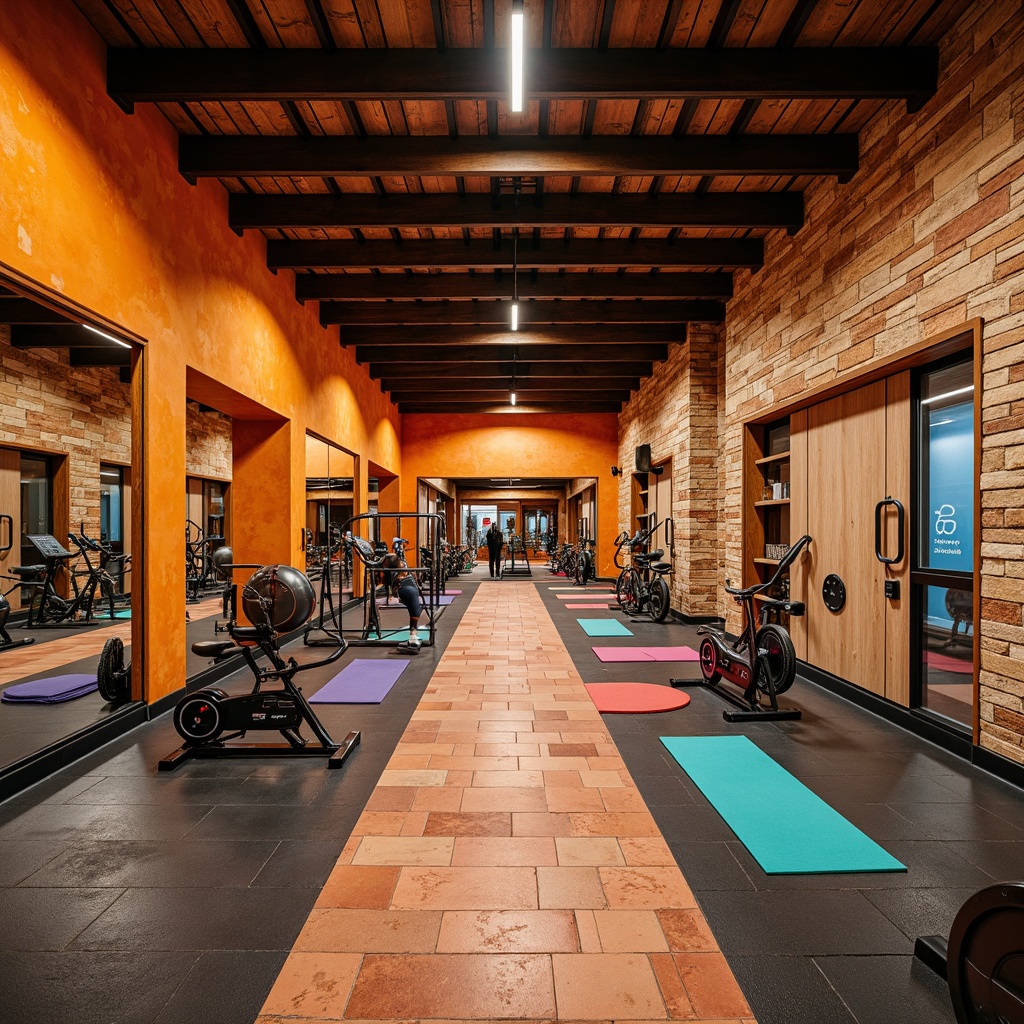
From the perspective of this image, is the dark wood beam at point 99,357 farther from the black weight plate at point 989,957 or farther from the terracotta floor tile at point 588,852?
the black weight plate at point 989,957

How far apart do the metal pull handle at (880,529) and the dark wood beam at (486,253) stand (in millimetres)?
2995

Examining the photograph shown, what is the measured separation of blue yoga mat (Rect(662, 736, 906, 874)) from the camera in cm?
225

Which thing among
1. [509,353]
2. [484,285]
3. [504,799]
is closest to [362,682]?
[504,799]

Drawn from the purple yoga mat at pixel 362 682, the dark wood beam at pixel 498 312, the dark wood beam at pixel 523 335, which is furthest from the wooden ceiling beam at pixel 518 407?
the purple yoga mat at pixel 362 682

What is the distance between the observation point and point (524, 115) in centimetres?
413

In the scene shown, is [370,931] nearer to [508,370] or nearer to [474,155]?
[474,155]

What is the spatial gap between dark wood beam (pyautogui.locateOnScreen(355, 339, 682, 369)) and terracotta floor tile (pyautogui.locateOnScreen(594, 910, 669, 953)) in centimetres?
827

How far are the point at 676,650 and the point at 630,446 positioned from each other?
6.32 m

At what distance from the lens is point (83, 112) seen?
10.6ft

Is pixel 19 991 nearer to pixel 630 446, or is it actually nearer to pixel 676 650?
pixel 676 650

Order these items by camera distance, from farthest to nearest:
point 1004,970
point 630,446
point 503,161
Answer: point 630,446 < point 503,161 < point 1004,970

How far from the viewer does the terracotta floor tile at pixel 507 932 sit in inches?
70.8

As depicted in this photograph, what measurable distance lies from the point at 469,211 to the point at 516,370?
541 centimetres

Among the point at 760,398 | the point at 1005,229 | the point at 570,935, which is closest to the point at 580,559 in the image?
the point at 760,398
